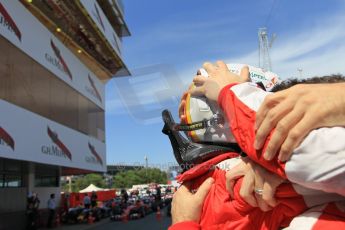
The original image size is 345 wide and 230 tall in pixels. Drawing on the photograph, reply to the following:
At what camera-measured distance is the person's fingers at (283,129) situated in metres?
1.04

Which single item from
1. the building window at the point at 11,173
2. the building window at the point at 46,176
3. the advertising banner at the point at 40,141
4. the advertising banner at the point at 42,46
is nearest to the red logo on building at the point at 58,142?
the advertising banner at the point at 40,141

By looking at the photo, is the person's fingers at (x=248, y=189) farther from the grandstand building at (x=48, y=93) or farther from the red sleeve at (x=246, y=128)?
the grandstand building at (x=48, y=93)

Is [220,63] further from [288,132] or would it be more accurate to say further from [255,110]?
[288,132]

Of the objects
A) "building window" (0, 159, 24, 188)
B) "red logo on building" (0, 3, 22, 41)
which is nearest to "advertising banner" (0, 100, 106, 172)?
"building window" (0, 159, 24, 188)

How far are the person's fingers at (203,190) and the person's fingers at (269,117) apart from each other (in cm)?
66

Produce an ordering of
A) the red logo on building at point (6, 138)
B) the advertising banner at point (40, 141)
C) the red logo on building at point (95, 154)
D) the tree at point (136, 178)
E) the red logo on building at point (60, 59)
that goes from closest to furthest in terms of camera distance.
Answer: the red logo on building at point (6, 138) < the advertising banner at point (40, 141) < the red logo on building at point (60, 59) < the red logo on building at point (95, 154) < the tree at point (136, 178)

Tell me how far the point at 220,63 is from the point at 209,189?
491 mm

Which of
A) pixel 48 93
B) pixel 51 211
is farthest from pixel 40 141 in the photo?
pixel 51 211

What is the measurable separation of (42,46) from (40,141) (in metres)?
3.67

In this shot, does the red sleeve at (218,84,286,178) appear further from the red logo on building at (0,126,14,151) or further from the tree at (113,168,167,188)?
the tree at (113,168,167,188)

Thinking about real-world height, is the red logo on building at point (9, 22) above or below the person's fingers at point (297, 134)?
above

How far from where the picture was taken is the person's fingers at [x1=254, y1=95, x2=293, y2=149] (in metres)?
1.06

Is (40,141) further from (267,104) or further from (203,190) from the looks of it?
(267,104)

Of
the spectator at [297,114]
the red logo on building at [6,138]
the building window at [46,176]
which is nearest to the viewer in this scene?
the spectator at [297,114]
